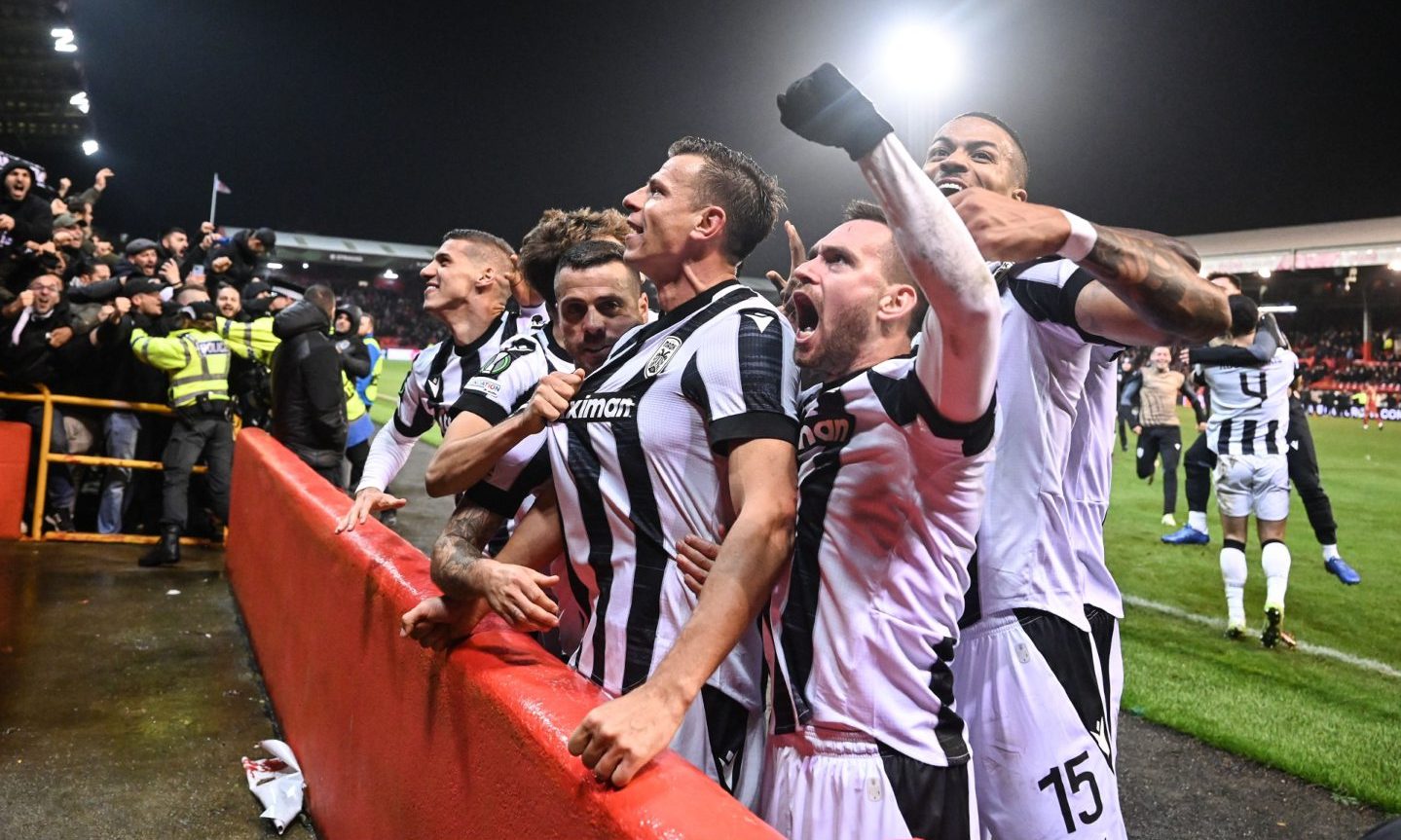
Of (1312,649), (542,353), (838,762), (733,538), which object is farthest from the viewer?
(1312,649)

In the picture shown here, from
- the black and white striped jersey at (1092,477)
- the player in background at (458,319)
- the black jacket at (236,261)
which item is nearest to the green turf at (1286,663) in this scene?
the black and white striped jersey at (1092,477)

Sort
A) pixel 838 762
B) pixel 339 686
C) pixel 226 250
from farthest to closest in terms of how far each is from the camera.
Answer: pixel 226 250
pixel 339 686
pixel 838 762

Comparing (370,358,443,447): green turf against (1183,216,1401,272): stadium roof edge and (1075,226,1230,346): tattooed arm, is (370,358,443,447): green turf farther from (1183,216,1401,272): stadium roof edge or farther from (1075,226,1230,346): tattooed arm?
(1183,216,1401,272): stadium roof edge

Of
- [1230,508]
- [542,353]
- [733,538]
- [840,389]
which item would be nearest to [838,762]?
[733,538]

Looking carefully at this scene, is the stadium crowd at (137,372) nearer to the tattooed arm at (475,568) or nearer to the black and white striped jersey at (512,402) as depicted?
the black and white striped jersey at (512,402)

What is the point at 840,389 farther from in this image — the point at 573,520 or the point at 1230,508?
the point at 1230,508

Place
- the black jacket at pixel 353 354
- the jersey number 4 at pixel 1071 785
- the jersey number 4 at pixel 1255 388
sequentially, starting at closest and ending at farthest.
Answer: the jersey number 4 at pixel 1071 785, the jersey number 4 at pixel 1255 388, the black jacket at pixel 353 354

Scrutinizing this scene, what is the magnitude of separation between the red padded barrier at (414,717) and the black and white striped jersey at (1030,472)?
102 centimetres

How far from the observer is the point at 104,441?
8320 millimetres

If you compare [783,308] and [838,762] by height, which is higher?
[783,308]

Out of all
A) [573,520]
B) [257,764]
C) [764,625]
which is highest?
[573,520]

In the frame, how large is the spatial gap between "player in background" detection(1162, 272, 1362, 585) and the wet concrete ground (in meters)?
5.03

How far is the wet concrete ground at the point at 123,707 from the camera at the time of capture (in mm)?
3535

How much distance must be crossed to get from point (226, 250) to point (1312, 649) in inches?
395
